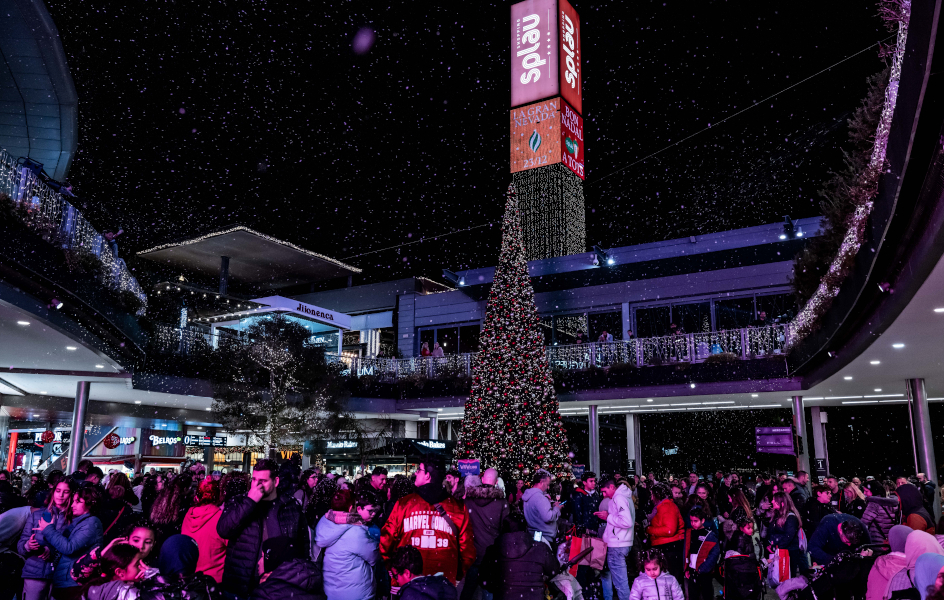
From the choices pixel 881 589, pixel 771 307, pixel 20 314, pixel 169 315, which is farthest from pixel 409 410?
pixel 881 589

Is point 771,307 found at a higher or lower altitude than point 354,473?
higher

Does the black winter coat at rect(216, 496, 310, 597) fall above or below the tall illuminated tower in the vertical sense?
below

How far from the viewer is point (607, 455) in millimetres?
20297

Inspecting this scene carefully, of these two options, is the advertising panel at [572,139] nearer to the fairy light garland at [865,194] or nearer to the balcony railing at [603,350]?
the balcony railing at [603,350]

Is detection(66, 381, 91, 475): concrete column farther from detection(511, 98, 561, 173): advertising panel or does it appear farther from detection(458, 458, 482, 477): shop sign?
detection(511, 98, 561, 173): advertising panel

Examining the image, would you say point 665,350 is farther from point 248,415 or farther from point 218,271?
point 218,271

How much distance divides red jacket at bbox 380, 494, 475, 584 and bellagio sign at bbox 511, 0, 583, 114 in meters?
41.0

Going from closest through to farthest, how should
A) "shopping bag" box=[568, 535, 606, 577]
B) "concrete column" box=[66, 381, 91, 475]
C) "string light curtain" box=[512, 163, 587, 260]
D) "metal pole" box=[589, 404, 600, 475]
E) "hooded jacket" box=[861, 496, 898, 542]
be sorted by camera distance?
1. "hooded jacket" box=[861, 496, 898, 542]
2. "shopping bag" box=[568, 535, 606, 577]
3. "concrete column" box=[66, 381, 91, 475]
4. "metal pole" box=[589, 404, 600, 475]
5. "string light curtain" box=[512, 163, 587, 260]

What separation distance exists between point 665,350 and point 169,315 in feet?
56.8

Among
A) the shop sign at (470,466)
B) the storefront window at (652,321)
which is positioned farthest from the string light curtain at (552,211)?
the shop sign at (470,466)

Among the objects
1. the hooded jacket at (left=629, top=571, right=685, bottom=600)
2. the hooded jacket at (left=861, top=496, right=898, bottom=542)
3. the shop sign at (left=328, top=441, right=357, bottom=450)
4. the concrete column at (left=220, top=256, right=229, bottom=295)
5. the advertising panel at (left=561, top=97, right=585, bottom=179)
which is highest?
the advertising panel at (left=561, top=97, right=585, bottom=179)

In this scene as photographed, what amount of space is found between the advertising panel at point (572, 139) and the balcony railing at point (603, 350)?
78.6ft

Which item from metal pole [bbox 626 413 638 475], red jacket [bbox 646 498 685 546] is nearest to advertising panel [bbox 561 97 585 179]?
metal pole [bbox 626 413 638 475]

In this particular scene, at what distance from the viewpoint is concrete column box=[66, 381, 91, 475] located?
1550 centimetres
